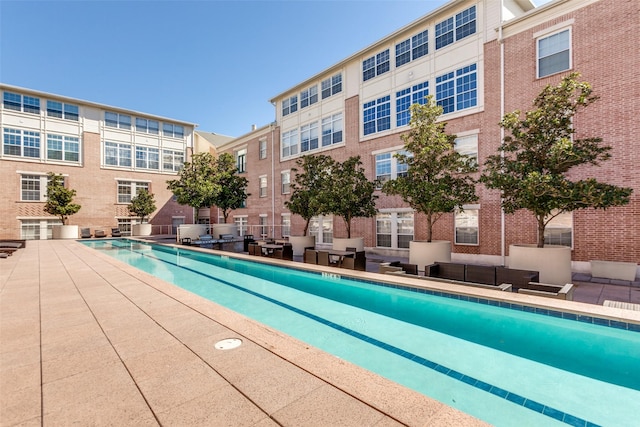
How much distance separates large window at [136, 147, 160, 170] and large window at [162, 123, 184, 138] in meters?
2.63

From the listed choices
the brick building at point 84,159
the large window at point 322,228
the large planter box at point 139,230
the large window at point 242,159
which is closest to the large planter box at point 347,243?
the large window at point 322,228

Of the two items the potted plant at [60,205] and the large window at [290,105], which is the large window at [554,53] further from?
the potted plant at [60,205]

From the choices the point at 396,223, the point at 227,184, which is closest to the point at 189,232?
the point at 227,184

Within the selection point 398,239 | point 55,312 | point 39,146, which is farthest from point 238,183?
point 39,146

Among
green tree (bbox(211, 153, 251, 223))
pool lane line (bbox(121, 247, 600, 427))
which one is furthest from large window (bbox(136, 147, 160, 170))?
pool lane line (bbox(121, 247, 600, 427))

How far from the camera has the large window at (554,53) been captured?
1218 cm

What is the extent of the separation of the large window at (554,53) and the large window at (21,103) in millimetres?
40529

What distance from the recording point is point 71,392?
295 centimetres

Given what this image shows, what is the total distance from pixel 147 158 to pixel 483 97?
117 ft

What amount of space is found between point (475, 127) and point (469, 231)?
16.8ft

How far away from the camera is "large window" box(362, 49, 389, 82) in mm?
18391

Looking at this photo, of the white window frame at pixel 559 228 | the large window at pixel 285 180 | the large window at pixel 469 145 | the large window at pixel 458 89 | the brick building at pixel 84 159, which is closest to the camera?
the white window frame at pixel 559 228

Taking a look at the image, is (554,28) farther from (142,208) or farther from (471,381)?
(142,208)

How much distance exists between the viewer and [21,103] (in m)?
28.0
